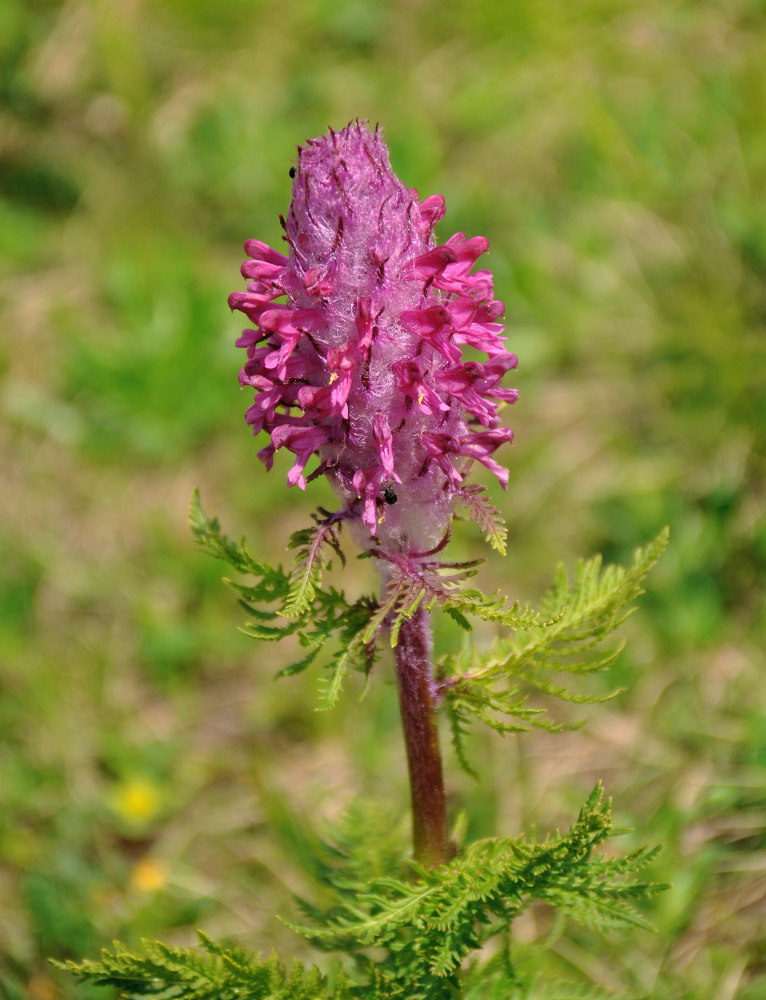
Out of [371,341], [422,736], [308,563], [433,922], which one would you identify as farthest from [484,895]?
[371,341]

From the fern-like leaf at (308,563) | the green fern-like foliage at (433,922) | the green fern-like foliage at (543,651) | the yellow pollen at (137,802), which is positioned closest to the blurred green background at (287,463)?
the yellow pollen at (137,802)

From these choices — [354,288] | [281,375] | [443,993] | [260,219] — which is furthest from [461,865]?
[260,219]

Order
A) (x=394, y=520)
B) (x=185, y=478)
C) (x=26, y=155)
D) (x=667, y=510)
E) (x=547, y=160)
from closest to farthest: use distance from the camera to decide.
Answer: (x=394, y=520), (x=667, y=510), (x=185, y=478), (x=547, y=160), (x=26, y=155)

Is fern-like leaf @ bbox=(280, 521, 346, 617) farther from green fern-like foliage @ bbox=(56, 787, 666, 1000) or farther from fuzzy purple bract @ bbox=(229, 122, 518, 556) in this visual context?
green fern-like foliage @ bbox=(56, 787, 666, 1000)

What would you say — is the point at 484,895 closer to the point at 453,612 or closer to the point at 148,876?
the point at 453,612

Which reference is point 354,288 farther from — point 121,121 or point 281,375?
point 121,121

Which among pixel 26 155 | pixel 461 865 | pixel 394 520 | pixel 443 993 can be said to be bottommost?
pixel 443 993

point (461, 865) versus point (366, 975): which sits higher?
point (461, 865)

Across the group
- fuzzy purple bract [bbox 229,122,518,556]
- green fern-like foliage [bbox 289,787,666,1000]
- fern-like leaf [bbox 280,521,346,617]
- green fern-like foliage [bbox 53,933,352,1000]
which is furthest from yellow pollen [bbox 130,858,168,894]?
fuzzy purple bract [bbox 229,122,518,556]
